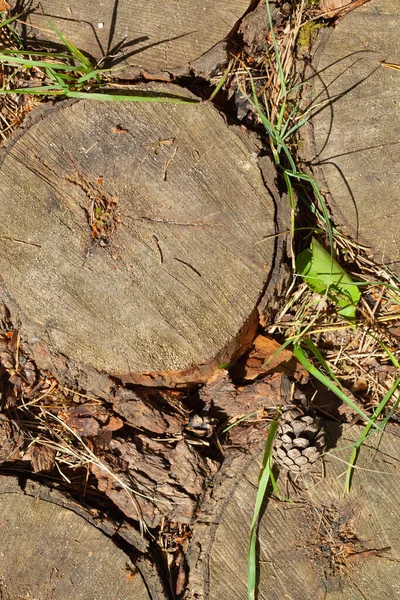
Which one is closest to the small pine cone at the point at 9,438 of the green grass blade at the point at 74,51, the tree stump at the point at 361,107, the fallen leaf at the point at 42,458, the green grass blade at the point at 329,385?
the fallen leaf at the point at 42,458

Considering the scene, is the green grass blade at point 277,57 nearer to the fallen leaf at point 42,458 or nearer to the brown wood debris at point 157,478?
the brown wood debris at point 157,478

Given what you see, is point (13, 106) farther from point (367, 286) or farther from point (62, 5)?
point (367, 286)

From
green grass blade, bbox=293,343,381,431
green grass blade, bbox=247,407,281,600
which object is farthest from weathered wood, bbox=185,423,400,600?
green grass blade, bbox=293,343,381,431

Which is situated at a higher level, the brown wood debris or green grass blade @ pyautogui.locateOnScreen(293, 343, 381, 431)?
green grass blade @ pyautogui.locateOnScreen(293, 343, 381, 431)

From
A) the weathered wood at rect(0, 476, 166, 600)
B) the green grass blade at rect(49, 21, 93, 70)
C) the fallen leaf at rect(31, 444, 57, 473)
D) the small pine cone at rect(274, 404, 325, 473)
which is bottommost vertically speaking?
the weathered wood at rect(0, 476, 166, 600)

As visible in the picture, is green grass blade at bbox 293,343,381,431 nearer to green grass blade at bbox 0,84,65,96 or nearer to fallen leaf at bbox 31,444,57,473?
fallen leaf at bbox 31,444,57,473

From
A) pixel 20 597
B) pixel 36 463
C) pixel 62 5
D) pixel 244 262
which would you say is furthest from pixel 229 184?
pixel 20 597

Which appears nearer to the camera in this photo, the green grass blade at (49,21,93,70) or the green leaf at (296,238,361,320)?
the green grass blade at (49,21,93,70)
